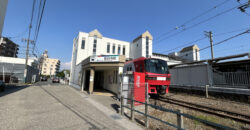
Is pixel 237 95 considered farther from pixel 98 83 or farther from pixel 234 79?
pixel 98 83

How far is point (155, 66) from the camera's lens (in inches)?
321

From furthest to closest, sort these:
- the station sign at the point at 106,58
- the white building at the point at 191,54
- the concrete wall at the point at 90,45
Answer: the white building at the point at 191,54, the concrete wall at the point at 90,45, the station sign at the point at 106,58

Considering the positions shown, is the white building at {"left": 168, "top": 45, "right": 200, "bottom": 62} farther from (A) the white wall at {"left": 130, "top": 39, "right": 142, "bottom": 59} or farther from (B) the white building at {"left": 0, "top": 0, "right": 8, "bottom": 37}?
(B) the white building at {"left": 0, "top": 0, "right": 8, "bottom": 37}

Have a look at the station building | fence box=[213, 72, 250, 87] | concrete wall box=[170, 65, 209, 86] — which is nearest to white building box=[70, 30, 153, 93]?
the station building

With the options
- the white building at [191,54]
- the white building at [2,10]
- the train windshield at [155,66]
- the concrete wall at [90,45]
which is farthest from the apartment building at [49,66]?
the train windshield at [155,66]

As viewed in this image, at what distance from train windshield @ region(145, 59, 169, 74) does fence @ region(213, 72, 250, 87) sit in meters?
6.67

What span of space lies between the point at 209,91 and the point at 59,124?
1186 centimetres

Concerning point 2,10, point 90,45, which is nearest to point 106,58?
point 90,45

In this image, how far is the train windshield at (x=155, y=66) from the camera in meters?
7.90

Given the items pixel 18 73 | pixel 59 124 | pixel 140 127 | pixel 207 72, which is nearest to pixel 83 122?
pixel 59 124

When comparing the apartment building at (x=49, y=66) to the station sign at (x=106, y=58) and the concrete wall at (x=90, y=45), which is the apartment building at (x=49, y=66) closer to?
the concrete wall at (x=90, y=45)

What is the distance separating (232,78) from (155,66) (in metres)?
8.09

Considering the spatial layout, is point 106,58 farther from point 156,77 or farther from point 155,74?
point 156,77

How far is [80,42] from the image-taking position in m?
21.9
